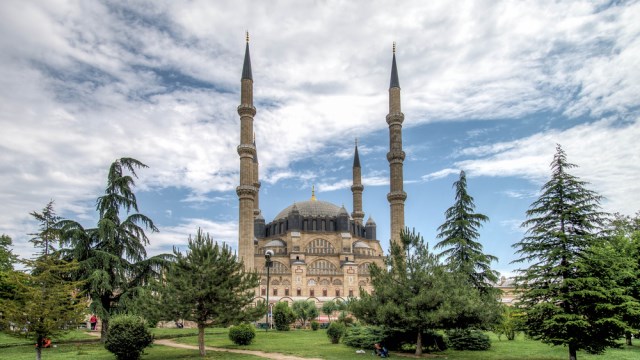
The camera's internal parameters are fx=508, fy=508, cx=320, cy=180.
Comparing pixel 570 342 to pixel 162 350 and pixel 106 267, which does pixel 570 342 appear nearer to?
pixel 162 350

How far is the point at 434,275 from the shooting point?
19.2m

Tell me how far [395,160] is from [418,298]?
3052cm

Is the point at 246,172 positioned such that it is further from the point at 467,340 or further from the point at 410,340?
the point at 467,340

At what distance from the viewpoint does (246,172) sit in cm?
4688

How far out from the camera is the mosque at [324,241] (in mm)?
48594

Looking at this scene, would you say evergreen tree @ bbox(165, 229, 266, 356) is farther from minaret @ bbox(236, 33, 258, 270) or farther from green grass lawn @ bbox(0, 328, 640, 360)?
minaret @ bbox(236, 33, 258, 270)

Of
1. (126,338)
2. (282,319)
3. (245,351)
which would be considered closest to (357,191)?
(282,319)

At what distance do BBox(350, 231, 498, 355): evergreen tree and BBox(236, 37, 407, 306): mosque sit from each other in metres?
27.4

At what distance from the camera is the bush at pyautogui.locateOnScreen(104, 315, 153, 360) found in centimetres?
1845

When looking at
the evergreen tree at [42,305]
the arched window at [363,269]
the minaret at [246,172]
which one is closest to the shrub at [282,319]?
the minaret at [246,172]

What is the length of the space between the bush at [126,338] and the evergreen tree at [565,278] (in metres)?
13.7

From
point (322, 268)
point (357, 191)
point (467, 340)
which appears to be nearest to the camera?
point (467, 340)

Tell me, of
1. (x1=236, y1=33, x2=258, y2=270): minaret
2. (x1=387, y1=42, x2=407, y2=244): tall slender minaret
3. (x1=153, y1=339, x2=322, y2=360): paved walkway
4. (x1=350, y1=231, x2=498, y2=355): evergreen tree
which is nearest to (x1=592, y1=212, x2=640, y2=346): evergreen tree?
(x1=350, y1=231, x2=498, y2=355): evergreen tree

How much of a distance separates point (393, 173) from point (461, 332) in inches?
1028
